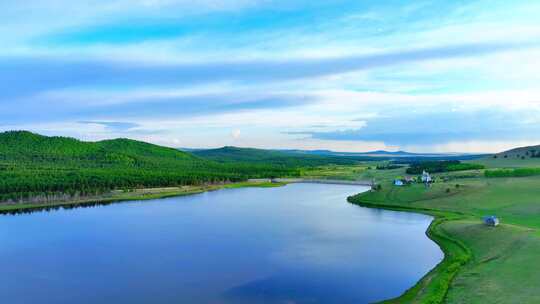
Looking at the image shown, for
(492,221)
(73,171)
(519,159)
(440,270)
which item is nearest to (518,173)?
(519,159)

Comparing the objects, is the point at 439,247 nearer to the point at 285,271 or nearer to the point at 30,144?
the point at 285,271

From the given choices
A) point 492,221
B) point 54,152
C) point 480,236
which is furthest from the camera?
point 54,152

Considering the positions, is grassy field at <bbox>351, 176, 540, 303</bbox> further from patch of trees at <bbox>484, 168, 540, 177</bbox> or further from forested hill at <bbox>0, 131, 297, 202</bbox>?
forested hill at <bbox>0, 131, 297, 202</bbox>

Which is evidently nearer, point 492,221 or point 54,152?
point 492,221

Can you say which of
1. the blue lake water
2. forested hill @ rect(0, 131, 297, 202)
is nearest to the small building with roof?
the blue lake water

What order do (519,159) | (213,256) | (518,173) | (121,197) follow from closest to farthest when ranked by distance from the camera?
(213,256) < (518,173) < (121,197) < (519,159)

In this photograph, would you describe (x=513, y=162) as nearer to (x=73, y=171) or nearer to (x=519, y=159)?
(x=519, y=159)
